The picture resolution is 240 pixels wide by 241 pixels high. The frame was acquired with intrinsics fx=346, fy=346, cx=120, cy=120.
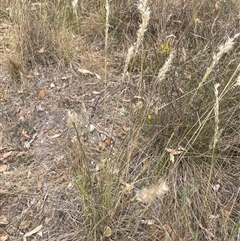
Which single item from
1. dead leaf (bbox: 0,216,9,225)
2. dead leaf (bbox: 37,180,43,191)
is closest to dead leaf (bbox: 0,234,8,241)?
dead leaf (bbox: 0,216,9,225)

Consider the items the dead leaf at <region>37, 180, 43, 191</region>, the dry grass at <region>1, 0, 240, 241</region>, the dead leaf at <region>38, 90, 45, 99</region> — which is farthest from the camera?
the dead leaf at <region>38, 90, 45, 99</region>

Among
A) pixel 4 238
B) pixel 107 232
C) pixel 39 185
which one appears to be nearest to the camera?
pixel 107 232

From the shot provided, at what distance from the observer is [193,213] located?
1642mm

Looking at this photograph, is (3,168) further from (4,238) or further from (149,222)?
(149,222)

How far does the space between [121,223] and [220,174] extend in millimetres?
603

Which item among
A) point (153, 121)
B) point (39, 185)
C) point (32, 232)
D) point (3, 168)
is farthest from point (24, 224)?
point (153, 121)

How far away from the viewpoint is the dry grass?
154 cm

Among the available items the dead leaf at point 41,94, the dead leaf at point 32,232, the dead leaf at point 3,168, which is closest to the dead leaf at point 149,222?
the dead leaf at point 32,232

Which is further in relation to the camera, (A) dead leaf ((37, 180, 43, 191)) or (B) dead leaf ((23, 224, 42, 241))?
(A) dead leaf ((37, 180, 43, 191))

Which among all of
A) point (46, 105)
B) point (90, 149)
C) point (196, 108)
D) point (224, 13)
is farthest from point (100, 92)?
Answer: point (224, 13)

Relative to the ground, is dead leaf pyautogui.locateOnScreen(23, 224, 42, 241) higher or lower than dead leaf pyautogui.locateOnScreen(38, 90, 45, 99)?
lower

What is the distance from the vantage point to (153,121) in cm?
192

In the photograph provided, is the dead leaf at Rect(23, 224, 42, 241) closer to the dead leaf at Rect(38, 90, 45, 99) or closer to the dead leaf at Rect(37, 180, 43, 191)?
the dead leaf at Rect(37, 180, 43, 191)

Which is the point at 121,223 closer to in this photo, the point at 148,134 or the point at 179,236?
the point at 179,236
